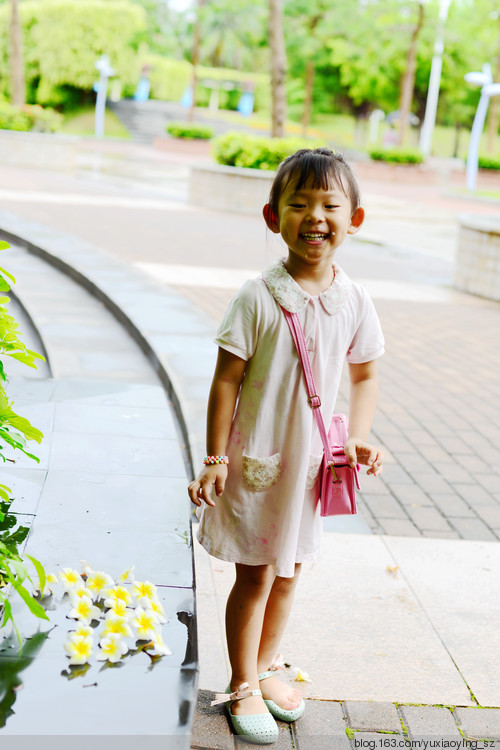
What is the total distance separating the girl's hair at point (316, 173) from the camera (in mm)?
2258

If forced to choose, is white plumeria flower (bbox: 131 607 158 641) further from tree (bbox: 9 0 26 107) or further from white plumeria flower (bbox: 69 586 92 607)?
tree (bbox: 9 0 26 107)

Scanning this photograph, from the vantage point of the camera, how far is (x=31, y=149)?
22.8m

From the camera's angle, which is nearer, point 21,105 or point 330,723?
point 330,723

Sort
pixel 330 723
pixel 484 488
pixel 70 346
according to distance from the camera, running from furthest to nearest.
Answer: pixel 70 346 → pixel 484 488 → pixel 330 723

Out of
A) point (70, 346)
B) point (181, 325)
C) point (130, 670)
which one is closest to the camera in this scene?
point (130, 670)

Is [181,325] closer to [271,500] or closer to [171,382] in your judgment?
[171,382]

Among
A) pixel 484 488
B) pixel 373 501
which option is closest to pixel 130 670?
pixel 373 501

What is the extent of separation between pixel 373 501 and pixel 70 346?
2.88 metres

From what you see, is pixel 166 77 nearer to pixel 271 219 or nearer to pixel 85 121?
pixel 85 121

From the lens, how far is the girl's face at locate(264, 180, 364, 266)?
2.27 m

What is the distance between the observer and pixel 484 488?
4.75 m

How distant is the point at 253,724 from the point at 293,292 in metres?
1.20

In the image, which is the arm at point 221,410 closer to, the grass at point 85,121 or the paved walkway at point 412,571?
the paved walkway at point 412,571

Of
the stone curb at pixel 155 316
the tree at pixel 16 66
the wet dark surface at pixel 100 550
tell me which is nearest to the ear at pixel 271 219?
the wet dark surface at pixel 100 550
